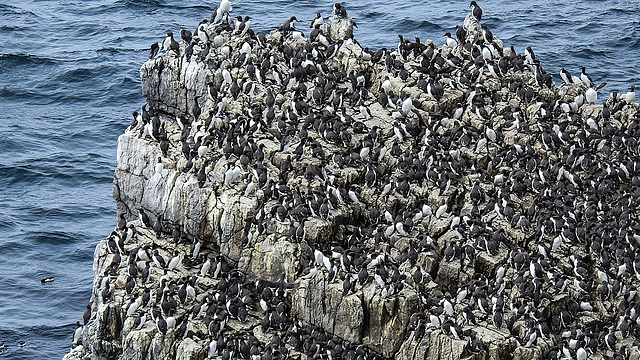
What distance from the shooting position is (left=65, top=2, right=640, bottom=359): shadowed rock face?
28.1 m

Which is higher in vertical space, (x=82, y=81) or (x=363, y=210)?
(x=363, y=210)

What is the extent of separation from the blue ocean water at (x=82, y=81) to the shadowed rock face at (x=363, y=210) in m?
7.40

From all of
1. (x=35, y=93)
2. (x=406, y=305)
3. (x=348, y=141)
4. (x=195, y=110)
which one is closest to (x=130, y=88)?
(x=35, y=93)

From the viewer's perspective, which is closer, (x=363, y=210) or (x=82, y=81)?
(x=363, y=210)

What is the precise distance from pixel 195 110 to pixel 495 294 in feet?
38.1

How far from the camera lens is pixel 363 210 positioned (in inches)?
1228

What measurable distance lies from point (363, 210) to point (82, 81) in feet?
92.2

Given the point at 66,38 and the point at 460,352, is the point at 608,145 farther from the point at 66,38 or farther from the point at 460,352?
the point at 66,38

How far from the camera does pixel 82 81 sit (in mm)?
55625

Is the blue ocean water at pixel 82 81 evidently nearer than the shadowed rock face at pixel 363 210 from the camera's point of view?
No

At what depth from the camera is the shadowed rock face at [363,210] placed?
1105 inches

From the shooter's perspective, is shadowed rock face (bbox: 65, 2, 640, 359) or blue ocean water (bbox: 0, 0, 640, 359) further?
blue ocean water (bbox: 0, 0, 640, 359)

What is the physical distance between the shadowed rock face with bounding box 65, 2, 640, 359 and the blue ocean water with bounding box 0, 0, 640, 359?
740 centimetres

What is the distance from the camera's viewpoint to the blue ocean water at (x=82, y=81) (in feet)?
131
